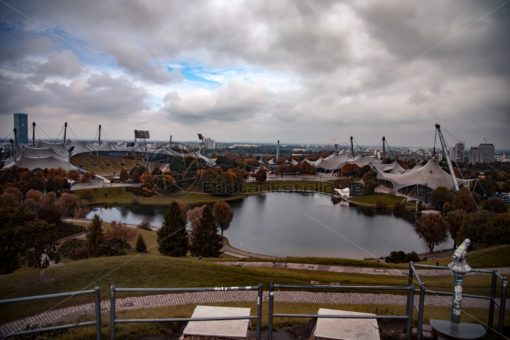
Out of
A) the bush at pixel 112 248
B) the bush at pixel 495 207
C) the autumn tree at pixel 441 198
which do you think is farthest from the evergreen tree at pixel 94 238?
the autumn tree at pixel 441 198

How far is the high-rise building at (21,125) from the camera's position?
6.94 metres

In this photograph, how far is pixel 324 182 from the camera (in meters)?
49.1

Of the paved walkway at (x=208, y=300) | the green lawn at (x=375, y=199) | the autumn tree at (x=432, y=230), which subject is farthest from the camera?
the green lawn at (x=375, y=199)

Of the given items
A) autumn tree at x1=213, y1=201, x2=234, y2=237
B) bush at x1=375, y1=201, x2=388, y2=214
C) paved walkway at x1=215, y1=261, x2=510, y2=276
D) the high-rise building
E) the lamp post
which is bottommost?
bush at x1=375, y1=201, x2=388, y2=214

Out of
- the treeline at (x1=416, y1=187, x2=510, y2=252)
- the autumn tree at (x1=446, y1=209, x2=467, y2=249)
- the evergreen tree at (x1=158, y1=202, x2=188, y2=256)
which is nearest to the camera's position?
the treeline at (x1=416, y1=187, x2=510, y2=252)

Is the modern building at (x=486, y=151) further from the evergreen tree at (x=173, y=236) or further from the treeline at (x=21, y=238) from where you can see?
the treeline at (x=21, y=238)

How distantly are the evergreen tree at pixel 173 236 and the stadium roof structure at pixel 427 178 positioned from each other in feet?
90.9

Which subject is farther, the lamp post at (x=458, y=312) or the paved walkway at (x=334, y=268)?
the paved walkway at (x=334, y=268)

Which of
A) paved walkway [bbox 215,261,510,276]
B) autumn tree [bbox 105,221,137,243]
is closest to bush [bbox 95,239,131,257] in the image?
autumn tree [bbox 105,221,137,243]

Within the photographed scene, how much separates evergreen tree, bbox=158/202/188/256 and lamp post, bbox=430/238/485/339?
12115 mm

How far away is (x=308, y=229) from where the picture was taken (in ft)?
72.7

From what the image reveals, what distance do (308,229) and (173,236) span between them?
9881 millimetres

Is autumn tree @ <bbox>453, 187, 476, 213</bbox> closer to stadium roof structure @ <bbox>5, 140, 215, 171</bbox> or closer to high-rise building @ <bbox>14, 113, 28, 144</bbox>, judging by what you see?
stadium roof structure @ <bbox>5, 140, 215, 171</bbox>

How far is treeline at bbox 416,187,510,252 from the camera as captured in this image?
534 inches
